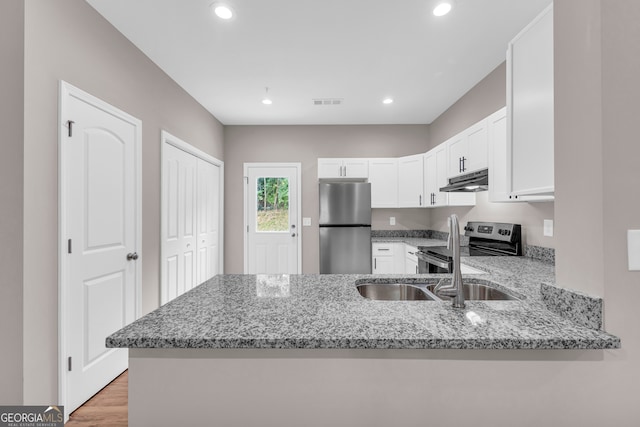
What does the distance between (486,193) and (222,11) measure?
2864mm

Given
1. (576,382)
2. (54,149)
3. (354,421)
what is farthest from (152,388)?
(54,149)

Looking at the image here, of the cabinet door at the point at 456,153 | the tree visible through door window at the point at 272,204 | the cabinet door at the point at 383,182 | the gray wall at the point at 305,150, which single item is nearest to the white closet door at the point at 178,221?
the gray wall at the point at 305,150

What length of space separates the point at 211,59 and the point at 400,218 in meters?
3.32

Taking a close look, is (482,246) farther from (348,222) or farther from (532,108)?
(532,108)

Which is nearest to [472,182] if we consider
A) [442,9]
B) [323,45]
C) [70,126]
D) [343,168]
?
[442,9]

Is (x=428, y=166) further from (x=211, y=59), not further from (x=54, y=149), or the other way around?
(x=54, y=149)

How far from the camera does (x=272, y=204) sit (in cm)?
460

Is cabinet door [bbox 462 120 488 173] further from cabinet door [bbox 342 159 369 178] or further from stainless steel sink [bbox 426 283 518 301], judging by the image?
cabinet door [bbox 342 159 369 178]

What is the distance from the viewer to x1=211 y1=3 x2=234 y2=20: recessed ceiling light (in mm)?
1965

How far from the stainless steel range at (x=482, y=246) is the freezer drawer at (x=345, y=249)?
0.98 metres

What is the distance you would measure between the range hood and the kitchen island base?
171 centimetres

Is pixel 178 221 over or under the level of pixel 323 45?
under

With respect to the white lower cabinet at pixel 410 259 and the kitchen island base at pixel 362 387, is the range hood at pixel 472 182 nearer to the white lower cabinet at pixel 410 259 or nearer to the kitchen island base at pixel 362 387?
the white lower cabinet at pixel 410 259
